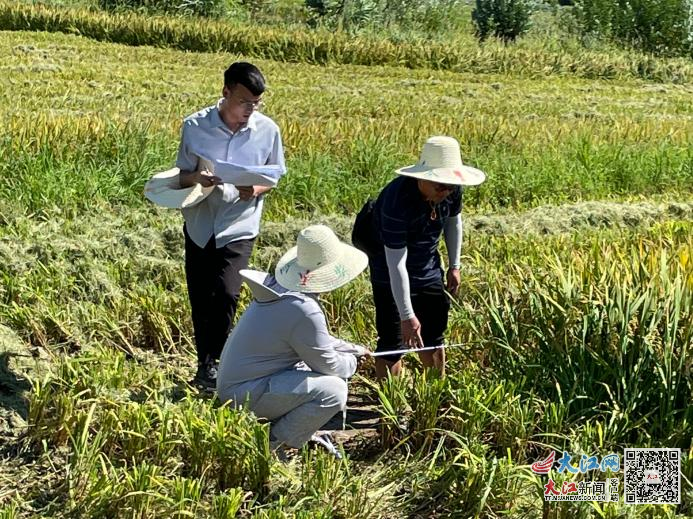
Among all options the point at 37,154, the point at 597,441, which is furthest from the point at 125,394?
the point at 37,154

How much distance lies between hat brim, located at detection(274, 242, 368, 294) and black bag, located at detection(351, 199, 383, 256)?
435mm

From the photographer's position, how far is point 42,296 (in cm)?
484

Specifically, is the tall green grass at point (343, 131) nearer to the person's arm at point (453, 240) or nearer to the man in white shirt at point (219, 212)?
the man in white shirt at point (219, 212)

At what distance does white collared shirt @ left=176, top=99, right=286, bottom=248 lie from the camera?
4203mm

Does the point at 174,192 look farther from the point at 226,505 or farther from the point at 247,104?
the point at 226,505

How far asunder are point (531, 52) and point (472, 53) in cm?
124

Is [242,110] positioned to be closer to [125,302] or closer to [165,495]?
[125,302]

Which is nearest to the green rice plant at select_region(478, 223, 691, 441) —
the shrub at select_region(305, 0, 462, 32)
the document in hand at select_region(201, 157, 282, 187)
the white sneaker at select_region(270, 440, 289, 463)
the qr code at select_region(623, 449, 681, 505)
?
the qr code at select_region(623, 449, 681, 505)

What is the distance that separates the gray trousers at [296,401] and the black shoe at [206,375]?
753mm

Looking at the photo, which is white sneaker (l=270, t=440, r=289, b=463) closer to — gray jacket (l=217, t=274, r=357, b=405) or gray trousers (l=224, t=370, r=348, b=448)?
gray trousers (l=224, t=370, r=348, b=448)

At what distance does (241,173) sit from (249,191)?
5.0 inches

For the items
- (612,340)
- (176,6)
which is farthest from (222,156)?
(176,6)

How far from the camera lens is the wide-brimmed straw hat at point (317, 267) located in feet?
11.3

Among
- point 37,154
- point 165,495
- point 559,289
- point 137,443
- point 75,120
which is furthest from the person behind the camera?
point 75,120
